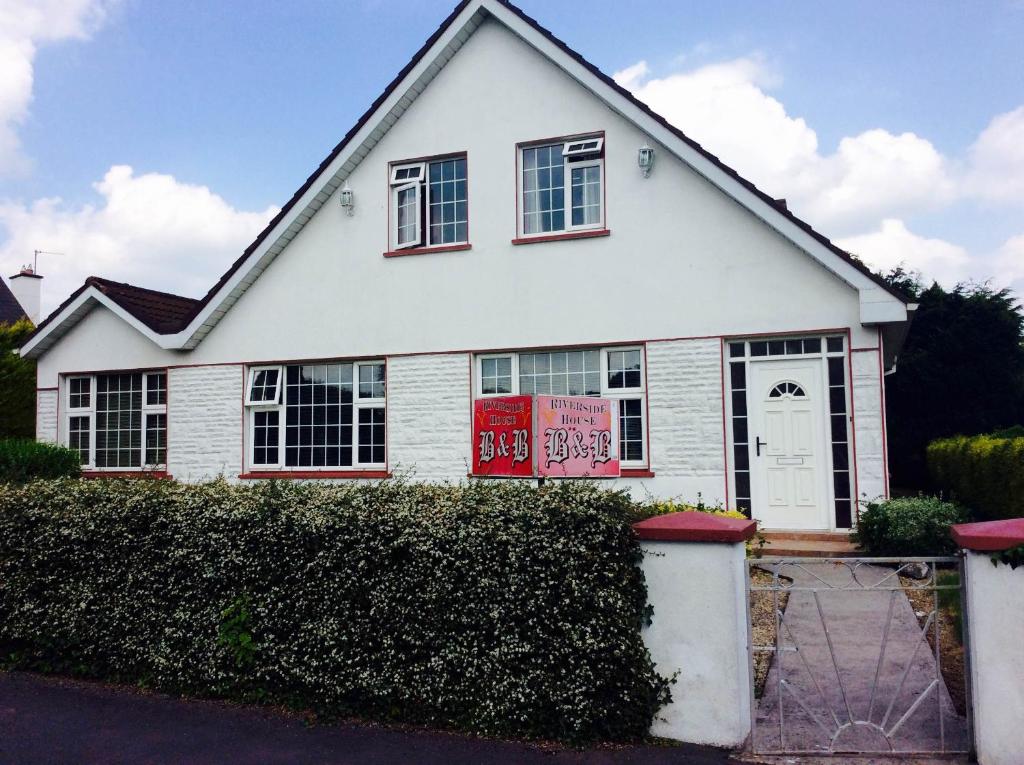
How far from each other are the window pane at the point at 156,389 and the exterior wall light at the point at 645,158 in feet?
28.8

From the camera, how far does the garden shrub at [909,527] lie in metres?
9.23

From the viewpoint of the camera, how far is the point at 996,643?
4.77m

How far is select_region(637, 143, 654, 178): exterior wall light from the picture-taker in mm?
11438

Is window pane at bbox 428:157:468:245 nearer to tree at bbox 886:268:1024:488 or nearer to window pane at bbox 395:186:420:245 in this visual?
window pane at bbox 395:186:420:245

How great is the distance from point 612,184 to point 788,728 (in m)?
8.16

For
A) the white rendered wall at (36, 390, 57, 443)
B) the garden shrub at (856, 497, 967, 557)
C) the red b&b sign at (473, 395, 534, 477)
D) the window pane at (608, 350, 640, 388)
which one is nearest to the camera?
the red b&b sign at (473, 395, 534, 477)

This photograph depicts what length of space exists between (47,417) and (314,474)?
224 inches

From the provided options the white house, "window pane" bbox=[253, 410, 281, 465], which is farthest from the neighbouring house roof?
"window pane" bbox=[253, 410, 281, 465]

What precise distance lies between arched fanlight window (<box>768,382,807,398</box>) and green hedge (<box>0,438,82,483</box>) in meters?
9.95

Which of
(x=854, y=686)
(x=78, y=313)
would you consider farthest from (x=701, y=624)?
(x=78, y=313)

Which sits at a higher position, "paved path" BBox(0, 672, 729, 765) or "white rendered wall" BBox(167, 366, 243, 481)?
"white rendered wall" BBox(167, 366, 243, 481)

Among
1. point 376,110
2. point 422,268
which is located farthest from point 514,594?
point 376,110

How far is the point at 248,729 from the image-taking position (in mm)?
5621

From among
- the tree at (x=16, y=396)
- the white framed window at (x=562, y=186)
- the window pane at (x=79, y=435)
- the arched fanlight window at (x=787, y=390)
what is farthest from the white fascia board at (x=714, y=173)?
the tree at (x=16, y=396)
